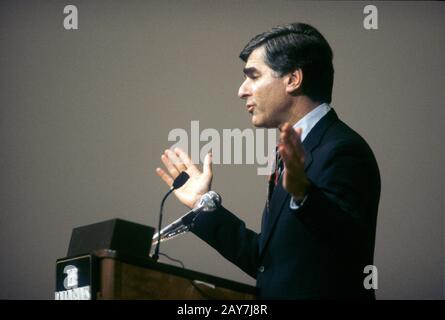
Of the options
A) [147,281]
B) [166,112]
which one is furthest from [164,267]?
[166,112]

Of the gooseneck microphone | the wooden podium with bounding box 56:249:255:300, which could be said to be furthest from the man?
the wooden podium with bounding box 56:249:255:300

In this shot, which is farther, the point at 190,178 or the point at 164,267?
the point at 190,178

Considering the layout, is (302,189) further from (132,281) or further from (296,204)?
(132,281)

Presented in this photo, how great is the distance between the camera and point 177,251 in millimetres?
3518

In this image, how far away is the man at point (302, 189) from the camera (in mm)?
2025

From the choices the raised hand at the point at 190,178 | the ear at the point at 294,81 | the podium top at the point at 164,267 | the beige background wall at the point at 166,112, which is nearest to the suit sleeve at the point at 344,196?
the podium top at the point at 164,267

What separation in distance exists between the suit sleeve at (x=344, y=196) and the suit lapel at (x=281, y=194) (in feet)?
0.35

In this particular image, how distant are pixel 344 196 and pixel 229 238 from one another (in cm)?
59

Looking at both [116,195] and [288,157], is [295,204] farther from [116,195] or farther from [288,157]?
[116,195]

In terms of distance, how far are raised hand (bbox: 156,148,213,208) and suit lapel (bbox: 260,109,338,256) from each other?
32 centimetres

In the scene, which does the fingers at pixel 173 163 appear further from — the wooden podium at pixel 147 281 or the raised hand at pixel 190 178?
the wooden podium at pixel 147 281

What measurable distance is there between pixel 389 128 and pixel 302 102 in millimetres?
1166

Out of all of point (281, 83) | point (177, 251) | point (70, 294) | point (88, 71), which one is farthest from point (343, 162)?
point (88, 71)

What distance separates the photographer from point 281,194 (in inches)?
92.6
